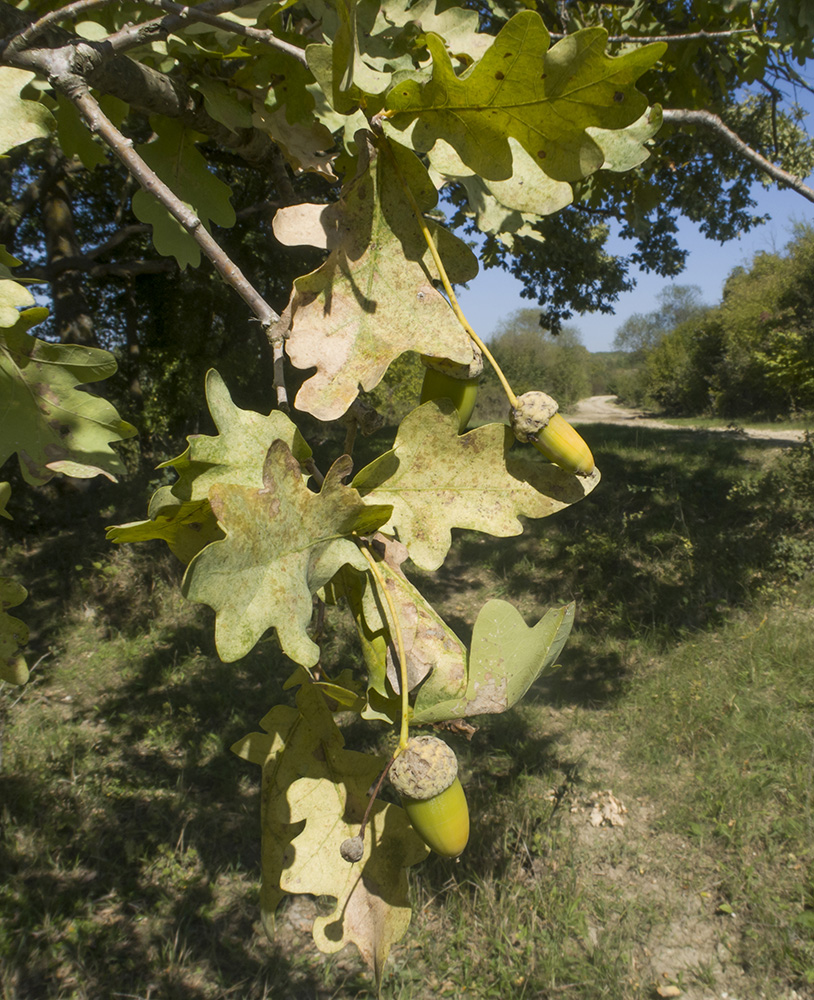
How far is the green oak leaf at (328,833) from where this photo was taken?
679 mm

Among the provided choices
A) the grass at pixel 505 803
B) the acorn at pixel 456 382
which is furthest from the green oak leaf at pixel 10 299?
the grass at pixel 505 803

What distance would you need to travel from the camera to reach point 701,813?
116 inches

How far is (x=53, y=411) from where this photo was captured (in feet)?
3.02

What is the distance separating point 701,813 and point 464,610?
2419mm

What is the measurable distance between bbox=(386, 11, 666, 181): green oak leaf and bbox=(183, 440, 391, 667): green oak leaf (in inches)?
A: 13.6

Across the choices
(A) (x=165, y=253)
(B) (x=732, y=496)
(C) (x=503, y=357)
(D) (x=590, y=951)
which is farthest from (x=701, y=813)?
(C) (x=503, y=357)

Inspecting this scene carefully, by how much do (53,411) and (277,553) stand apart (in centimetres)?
59

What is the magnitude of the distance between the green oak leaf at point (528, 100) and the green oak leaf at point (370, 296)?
5cm

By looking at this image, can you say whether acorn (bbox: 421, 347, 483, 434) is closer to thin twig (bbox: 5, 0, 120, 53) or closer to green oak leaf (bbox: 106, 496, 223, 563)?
green oak leaf (bbox: 106, 496, 223, 563)

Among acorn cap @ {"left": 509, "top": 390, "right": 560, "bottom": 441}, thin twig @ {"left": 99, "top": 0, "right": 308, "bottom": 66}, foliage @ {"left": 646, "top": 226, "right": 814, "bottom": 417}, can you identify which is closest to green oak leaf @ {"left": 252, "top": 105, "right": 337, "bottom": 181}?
thin twig @ {"left": 99, "top": 0, "right": 308, "bottom": 66}

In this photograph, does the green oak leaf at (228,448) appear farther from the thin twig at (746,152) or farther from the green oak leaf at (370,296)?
the thin twig at (746,152)

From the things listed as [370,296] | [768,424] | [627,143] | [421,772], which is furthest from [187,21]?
[768,424]

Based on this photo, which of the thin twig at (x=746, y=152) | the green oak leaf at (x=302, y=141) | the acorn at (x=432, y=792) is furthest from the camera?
the thin twig at (x=746, y=152)

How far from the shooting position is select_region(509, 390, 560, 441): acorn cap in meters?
0.62
